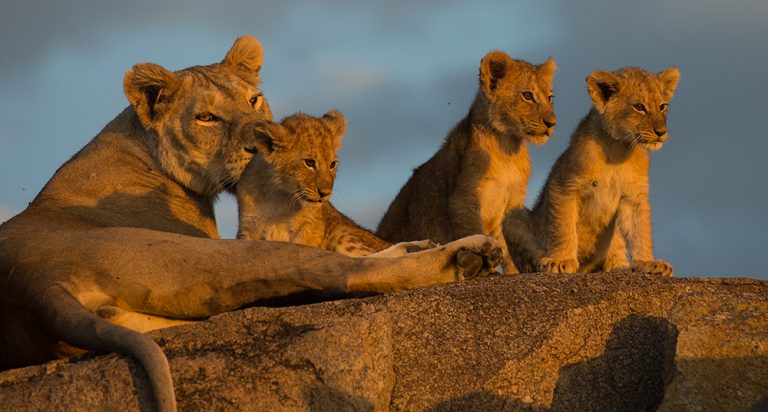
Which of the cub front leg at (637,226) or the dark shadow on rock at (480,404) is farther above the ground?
the cub front leg at (637,226)

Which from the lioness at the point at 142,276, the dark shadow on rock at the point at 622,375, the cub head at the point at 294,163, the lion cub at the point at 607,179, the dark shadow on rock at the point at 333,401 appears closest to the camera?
the dark shadow on rock at the point at 333,401

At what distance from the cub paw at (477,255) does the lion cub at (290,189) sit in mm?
1869

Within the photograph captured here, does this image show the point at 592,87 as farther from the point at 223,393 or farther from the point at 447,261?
the point at 223,393

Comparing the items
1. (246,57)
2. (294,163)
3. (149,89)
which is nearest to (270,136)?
(294,163)

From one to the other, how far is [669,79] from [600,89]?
21.2 inches

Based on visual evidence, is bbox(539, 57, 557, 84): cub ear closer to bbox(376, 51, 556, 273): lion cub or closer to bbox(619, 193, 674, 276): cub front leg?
bbox(376, 51, 556, 273): lion cub

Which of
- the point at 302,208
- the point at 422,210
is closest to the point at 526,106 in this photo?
the point at 422,210

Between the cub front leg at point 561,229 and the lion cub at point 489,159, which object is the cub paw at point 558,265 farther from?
the lion cub at point 489,159

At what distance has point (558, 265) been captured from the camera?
8.48m

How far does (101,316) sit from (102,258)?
327 millimetres

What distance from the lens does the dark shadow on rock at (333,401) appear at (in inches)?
199

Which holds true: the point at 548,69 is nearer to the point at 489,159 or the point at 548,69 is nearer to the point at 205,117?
the point at 489,159

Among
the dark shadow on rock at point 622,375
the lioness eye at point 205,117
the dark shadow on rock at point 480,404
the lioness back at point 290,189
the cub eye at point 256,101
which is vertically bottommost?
the dark shadow on rock at point 480,404

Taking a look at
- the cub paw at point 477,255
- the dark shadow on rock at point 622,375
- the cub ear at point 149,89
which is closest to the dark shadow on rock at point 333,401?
the dark shadow on rock at point 622,375
